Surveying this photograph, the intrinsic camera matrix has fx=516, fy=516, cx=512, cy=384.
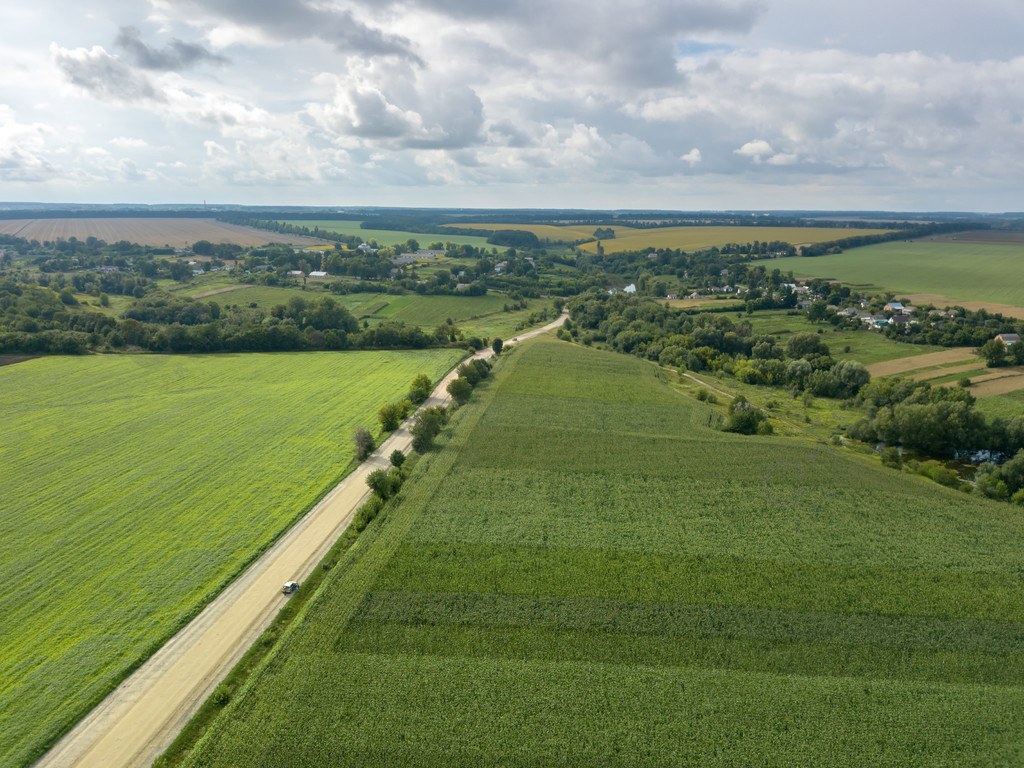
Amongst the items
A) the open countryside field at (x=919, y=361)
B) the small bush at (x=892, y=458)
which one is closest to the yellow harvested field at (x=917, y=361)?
the open countryside field at (x=919, y=361)

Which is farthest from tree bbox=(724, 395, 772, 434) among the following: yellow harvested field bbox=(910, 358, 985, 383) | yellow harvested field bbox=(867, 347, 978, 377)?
yellow harvested field bbox=(910, 358, 985, 383)

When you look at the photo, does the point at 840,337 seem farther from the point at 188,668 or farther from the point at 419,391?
the point at 188,668

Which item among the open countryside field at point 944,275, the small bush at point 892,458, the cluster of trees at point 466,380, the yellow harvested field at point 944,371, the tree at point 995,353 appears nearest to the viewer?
the small bush at point 892,458

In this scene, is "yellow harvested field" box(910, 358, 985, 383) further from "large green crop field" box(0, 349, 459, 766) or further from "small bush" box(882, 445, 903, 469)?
Result: "large green crop field" box(0, 349, 459, 766)

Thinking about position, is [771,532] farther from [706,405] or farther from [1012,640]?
[706,405]

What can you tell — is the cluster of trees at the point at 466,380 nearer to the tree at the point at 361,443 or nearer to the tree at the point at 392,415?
the tree at the point at 392,415
